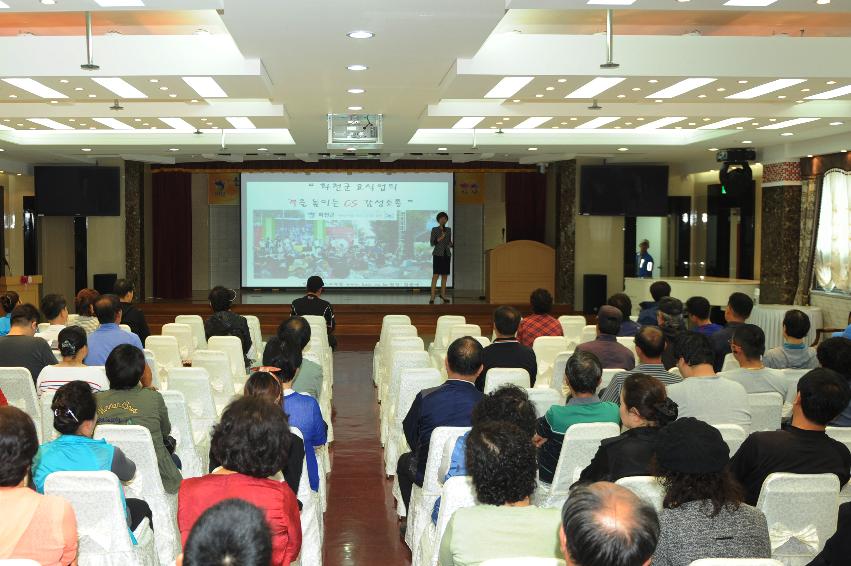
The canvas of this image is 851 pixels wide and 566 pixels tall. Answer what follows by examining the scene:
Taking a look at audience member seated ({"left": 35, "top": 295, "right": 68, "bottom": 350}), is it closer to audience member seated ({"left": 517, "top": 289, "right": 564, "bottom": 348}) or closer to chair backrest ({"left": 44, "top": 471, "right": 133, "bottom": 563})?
audience member seated ({"left": 517, "top": 289, "right": 564, "bottom": 348})

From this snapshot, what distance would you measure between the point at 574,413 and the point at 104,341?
4054 mm

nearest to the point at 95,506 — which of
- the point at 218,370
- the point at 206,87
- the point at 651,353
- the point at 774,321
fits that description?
the point at 218,370

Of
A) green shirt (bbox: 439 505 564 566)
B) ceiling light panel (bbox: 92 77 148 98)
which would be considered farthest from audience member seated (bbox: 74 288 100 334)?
green shirt (bbox: 439 505 564 566)

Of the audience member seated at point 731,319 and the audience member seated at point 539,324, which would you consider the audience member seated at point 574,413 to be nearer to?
the audience member seated at point 731,319

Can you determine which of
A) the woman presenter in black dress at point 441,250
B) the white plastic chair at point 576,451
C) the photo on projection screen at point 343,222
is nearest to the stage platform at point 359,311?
the woman presenter in black dress at point 441,250

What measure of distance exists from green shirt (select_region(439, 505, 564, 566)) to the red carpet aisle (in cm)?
228

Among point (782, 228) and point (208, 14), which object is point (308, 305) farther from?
point (782, 228)

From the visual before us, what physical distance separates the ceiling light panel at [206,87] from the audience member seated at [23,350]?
2.52m

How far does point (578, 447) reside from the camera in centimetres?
436

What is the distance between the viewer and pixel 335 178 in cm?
1888

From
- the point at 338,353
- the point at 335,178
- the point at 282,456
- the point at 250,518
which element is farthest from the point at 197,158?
the point at 250,518

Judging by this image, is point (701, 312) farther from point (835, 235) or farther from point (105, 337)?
point (835, 235)

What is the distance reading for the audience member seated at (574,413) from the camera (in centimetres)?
462

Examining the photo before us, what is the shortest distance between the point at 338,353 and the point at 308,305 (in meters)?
3.68
